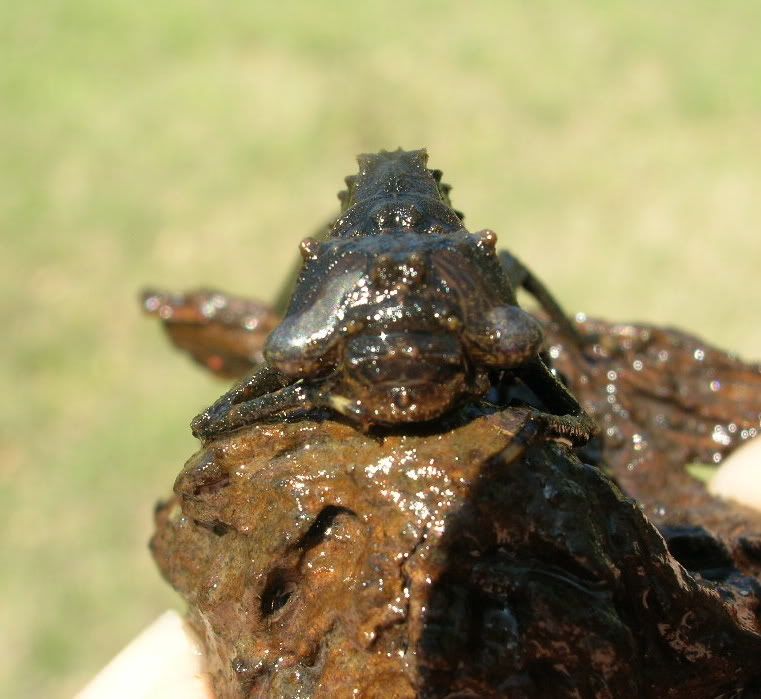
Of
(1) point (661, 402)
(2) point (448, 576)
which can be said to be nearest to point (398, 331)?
(2) point (448, 576)

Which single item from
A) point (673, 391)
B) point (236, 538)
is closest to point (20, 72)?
point (673, 391)

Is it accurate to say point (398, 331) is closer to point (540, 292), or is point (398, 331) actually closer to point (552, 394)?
point (552, 394)

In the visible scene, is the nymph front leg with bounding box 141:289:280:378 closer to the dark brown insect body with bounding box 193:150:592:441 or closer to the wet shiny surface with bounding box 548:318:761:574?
the wet shiny surface with bounding box 548:318:761:574

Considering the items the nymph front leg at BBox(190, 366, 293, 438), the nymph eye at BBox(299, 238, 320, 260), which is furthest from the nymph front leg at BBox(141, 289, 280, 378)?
the nymph eye at BBox(299, 238, 320, 260)

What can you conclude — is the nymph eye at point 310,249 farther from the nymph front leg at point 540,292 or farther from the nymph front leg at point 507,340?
the nymph front leg at point 540,292

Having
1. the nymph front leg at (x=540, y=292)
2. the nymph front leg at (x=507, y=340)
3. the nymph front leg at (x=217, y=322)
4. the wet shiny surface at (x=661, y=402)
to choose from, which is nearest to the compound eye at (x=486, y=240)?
the nymph front leg at (x=507, y=340)
